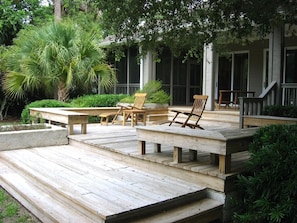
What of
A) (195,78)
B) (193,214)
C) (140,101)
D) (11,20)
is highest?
(11,20)

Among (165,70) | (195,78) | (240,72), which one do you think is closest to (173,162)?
(240,72)

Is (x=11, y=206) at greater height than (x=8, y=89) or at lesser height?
lesser

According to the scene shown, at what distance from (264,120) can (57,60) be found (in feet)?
22.0

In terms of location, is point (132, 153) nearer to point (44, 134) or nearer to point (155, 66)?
point (44, 134)

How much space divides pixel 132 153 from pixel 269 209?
244 cm

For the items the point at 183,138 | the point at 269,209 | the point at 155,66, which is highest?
the point at 155,66

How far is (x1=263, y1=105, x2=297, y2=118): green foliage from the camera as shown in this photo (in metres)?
7.39

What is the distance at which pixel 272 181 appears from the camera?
11.7ft

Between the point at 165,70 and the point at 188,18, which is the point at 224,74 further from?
the point at 188,18

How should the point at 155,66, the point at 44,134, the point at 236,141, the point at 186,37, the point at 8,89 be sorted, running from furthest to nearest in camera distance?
the point at 155,66 → the point at 8,89 → the point at 44,134 → the point at 186,37 → the point at 236,141

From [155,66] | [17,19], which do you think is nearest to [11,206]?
[155,66]

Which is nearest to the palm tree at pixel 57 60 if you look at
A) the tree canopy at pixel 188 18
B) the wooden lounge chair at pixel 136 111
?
the wooden lounge chair at pixel 136 111

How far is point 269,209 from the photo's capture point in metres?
3.46

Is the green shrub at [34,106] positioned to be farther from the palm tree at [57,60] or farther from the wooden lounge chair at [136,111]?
the wooden lounge chair at [136,111]
